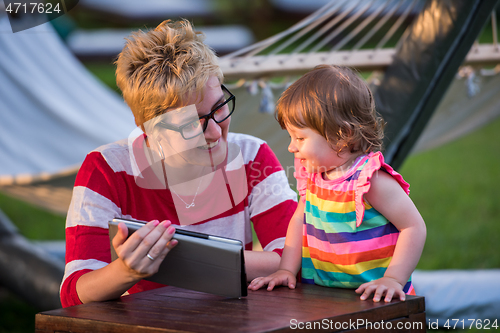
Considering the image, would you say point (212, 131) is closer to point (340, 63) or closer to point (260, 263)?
point (260, 263)

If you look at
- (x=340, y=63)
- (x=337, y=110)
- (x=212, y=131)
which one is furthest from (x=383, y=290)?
(x=340, y=63)

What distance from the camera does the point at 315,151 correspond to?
122 cm

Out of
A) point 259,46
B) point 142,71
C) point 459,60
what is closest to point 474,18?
point 459,60

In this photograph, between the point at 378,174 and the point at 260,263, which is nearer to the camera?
the point at 378,174

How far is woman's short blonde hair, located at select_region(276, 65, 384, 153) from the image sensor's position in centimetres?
119

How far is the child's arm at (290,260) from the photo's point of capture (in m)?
1.14

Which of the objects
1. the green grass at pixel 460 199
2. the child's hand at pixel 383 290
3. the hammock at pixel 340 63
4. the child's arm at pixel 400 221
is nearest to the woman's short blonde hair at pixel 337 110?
the child's arm at pixel 400 221

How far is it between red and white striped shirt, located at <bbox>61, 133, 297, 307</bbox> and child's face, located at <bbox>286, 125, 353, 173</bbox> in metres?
0.24

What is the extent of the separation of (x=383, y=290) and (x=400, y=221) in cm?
18

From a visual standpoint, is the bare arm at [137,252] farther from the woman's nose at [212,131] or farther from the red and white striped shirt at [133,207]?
the woman's nose at [212,131]

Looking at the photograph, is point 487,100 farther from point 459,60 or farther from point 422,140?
point 459,60

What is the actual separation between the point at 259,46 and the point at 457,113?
132 cm

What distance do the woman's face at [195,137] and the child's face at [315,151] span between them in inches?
7.9

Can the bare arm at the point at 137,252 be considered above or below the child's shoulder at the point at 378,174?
below
